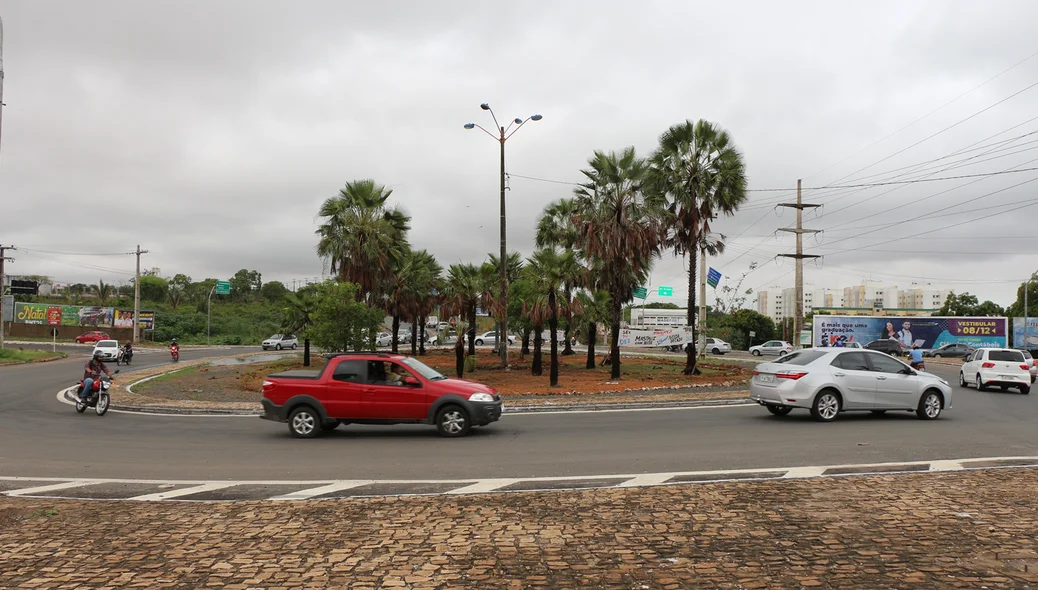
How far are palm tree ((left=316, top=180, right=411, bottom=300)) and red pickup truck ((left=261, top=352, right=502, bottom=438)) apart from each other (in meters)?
21.7

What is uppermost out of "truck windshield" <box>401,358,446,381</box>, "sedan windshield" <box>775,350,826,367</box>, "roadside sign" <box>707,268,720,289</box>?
"roadside sign" <box>707,268,720,289</box>

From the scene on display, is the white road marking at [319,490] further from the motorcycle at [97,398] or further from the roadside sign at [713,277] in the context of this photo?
the roadside sign at [713,277]

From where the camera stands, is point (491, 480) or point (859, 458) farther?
point (859, 458)

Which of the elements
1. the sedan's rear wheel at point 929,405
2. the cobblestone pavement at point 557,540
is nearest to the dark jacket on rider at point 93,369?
the cobblestone pavement at point 557,540

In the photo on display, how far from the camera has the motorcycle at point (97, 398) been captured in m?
16.7

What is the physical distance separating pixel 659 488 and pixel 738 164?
2367 cm

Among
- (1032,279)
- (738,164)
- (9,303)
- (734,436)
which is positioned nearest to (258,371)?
(738,164)

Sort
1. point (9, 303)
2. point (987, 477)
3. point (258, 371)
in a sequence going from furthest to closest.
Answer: point (9, 303)
point (258, 371)
point (987, 477)

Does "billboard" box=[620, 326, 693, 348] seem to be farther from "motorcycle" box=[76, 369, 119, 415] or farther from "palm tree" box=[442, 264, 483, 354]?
"motorcycle" box=[76, 369, 119, 415]

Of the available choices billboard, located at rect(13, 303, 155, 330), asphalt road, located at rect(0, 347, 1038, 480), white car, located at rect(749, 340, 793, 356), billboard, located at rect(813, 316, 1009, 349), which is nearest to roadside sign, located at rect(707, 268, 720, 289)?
white car, located at rect(749, 340, 793, 356)

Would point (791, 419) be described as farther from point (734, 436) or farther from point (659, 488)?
point (659, 488)

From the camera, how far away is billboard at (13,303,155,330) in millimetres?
74500

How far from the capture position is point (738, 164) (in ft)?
94.3

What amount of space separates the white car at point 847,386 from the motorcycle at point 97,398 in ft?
50.7
